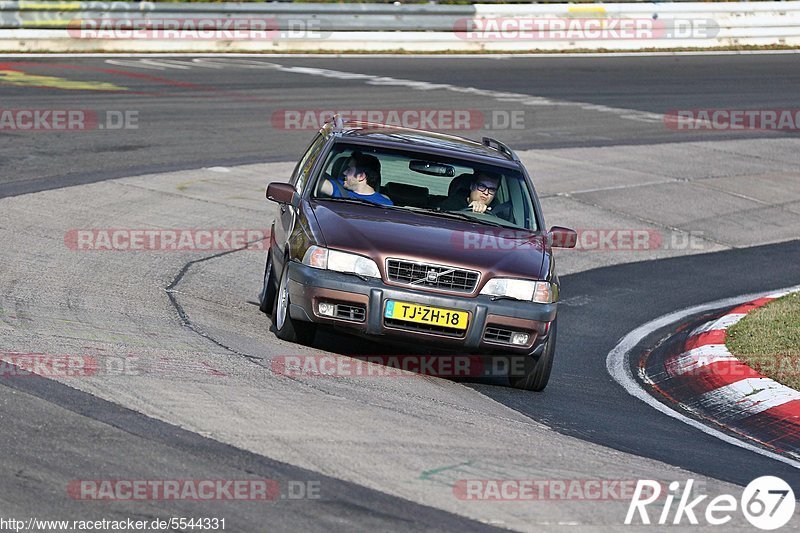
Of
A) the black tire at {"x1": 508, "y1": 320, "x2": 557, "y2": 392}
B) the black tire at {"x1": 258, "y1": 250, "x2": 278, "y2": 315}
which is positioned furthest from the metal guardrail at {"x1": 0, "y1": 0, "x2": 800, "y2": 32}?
the black tire at {"x1": 508, "y1": 320, "x2": 557, "y2": 392}

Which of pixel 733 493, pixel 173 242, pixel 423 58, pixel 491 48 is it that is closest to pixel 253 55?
pixel 423 58

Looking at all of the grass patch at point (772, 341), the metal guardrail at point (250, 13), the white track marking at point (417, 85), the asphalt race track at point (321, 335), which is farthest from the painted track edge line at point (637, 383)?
the metal guardrail at point (250, 13)

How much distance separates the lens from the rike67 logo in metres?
5.87

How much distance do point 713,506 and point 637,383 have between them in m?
3.62

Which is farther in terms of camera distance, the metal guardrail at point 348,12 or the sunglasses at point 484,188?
the metal guardrail at point 348,12

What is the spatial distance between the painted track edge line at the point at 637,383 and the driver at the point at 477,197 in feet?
5.58

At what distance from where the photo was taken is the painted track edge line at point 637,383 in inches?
316

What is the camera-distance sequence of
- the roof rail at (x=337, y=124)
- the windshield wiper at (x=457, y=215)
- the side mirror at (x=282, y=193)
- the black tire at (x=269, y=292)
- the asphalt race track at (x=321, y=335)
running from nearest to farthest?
the asphalt race track at (x=321, y=335)
the windshield wiper at (x=457, y=215)
the side mirror at (x=282, y=193)
the black tire at (x=269, y=292)
the roof rail at (x=337, y=124)

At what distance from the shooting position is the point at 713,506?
6.09 metres

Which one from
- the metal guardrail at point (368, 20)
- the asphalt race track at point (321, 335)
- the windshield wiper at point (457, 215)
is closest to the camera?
the asphalt race track at point (321, 335)

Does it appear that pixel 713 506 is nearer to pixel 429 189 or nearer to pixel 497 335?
pixel 497 335

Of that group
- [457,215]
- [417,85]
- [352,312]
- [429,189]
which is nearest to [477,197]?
[457,215]

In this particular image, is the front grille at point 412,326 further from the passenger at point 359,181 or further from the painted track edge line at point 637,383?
the painted track edge line at point 637,383

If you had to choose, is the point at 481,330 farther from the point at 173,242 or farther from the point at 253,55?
the point at 253,55
